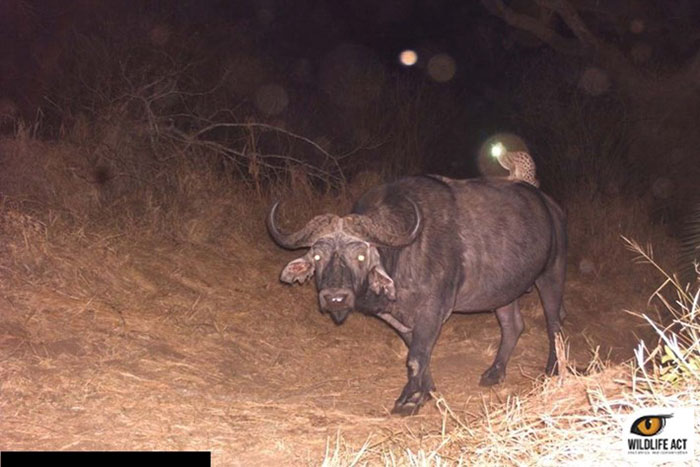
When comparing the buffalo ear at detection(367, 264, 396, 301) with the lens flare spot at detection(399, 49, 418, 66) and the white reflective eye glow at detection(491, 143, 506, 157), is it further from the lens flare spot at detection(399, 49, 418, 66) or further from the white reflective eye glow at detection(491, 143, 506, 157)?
the lens flare spot at detection(399, 49, 418, 66)

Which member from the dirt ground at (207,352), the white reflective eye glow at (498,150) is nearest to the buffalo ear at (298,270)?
the dirt ground at (207,352)

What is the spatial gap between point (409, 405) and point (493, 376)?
5.37ft

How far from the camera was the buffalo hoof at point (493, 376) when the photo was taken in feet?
26.5

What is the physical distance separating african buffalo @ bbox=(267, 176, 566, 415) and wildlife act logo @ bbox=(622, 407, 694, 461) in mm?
3033

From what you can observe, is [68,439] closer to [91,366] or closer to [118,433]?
[118,433]

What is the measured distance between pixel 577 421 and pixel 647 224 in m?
9.59

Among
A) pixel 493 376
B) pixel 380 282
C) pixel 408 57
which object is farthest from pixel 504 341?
pixel 408 57

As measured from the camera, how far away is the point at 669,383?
12.8 feet

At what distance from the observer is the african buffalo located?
672cm

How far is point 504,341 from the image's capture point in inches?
331

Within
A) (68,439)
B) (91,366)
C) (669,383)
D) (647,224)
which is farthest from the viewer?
(647,224)

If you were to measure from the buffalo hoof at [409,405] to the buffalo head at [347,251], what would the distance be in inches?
32.1

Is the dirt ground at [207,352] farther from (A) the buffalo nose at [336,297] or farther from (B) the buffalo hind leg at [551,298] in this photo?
(A) the buffalo nose at [336,297]

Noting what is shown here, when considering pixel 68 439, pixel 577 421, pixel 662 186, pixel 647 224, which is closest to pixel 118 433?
pixel 68 439
